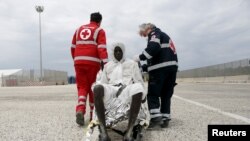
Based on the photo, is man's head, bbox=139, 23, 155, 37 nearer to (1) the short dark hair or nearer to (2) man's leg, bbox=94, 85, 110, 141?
(1) the short dark hair

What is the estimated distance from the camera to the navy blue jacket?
20.1ft

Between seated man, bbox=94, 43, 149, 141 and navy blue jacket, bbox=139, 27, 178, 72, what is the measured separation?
0.78 m

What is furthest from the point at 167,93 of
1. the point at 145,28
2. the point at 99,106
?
the point at 99,106

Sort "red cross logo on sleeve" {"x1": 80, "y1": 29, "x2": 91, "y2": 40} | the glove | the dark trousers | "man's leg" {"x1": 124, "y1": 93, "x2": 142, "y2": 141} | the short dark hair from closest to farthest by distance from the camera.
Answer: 1. "man's leg" {"x1": 124, "y1": 93, "x2": 142, "y2": 141}
2. the glove
3. the dark trousers
4. "red cross logo on sleeve" {"x1": 80, "y1": 29, "x2": 91, "y2": 40}
5. the short dark hair

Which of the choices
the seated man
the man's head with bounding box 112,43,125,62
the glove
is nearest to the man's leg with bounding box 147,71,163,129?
the glove

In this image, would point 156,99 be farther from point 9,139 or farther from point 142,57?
point 9,139

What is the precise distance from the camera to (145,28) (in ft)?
20.9

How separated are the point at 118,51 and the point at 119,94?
27.6 inches

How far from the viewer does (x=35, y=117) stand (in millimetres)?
7754

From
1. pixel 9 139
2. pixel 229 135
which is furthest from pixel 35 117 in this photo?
pixel 229 135

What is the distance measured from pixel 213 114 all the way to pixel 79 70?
3.11 meters

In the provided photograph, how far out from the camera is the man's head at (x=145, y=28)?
250 inches

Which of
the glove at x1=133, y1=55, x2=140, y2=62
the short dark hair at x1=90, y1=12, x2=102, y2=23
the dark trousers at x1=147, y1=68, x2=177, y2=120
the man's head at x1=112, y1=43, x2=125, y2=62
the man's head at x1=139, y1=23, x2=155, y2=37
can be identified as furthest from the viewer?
the short dark hair at x1=90, y1=12, x2=102, y2=23

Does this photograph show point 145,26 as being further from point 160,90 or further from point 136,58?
point 160,90
